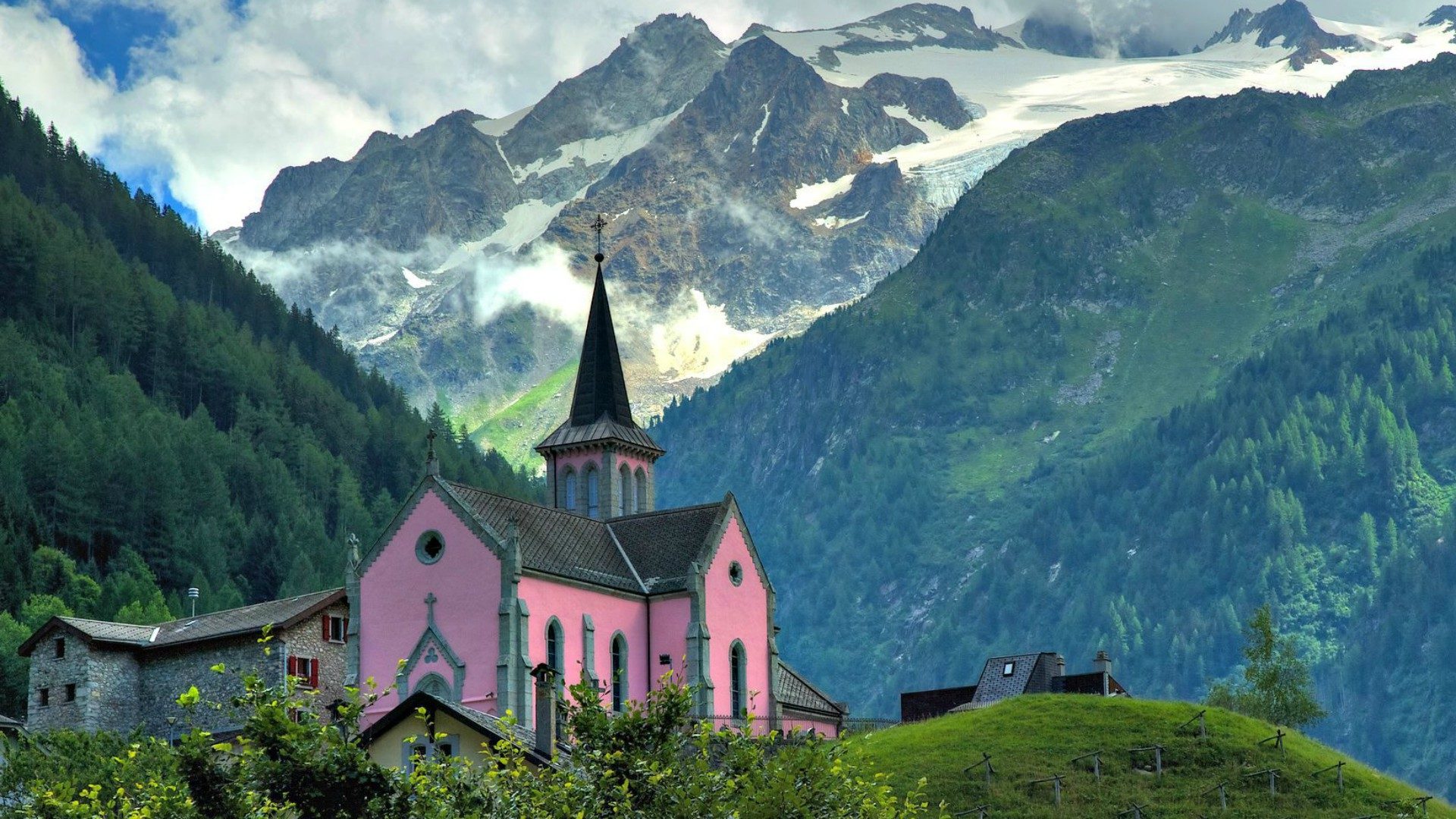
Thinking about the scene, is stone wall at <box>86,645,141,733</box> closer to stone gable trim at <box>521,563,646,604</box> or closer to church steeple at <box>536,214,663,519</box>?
church steeple at <box>536,214,663,519</box>

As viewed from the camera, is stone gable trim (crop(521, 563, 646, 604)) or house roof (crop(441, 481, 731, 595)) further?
house roof (crop(441, 481, 731, 595))

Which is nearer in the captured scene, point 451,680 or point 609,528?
point 451,680

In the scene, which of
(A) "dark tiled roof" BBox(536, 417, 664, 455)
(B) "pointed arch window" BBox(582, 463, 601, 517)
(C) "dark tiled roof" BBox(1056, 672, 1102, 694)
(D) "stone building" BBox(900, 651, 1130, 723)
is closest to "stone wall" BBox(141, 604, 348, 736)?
(B) "pointed arch window" BBox(582, 463, 601, 517)

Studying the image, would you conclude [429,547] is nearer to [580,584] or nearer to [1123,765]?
[580,584]

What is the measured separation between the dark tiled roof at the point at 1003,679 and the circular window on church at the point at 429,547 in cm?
3600

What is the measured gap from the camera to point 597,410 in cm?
10775

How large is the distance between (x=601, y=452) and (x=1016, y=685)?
28685mm

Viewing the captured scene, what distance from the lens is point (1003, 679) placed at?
4806 inches

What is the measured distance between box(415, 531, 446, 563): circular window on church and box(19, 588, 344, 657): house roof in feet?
37.9

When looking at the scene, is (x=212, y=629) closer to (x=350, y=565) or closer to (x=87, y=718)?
(x=87, y=718)

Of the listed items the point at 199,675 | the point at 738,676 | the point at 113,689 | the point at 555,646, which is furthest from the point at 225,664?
the point at 738,676

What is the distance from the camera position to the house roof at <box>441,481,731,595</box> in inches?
3620

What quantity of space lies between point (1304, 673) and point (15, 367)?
108m

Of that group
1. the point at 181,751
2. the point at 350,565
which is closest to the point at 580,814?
the point at 181,751
